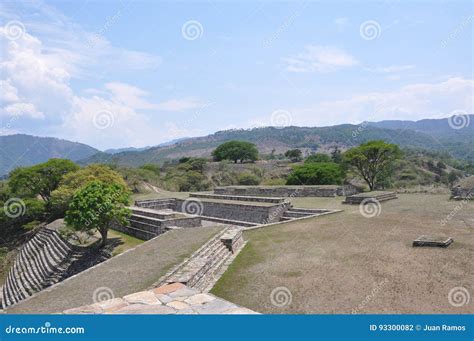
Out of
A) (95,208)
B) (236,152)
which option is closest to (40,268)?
(95,208)

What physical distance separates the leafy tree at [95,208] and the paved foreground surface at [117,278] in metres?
3.95

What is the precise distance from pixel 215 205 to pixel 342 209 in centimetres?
802

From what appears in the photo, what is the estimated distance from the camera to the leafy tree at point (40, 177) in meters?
29.5

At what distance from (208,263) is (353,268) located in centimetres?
349

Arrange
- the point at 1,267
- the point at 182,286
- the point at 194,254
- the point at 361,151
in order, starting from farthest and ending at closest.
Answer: the point at 361,151 → the point at 1,267 → the point at 194,254 → the point at 182,286

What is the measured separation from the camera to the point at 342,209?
17.9 m

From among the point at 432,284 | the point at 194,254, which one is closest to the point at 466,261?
the point at 432,284

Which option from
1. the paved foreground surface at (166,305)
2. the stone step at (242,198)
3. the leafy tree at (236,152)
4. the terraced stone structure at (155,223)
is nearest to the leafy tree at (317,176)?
the stone step at (242,198)

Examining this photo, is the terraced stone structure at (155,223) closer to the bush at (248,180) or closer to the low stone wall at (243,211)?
the low stone wall at (243,211)

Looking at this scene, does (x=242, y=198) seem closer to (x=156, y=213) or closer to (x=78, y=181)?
(x=156, y=213)

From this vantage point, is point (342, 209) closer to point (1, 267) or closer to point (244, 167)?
point (1, 267)

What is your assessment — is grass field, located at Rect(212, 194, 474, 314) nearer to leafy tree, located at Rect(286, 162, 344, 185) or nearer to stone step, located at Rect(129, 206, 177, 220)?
stone step, located at Rect(129, 206, 177, 220)

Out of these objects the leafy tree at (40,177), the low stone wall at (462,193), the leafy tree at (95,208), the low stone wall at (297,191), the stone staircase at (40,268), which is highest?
the leafy tree at (40,177)

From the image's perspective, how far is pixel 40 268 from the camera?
1705 centimetres
